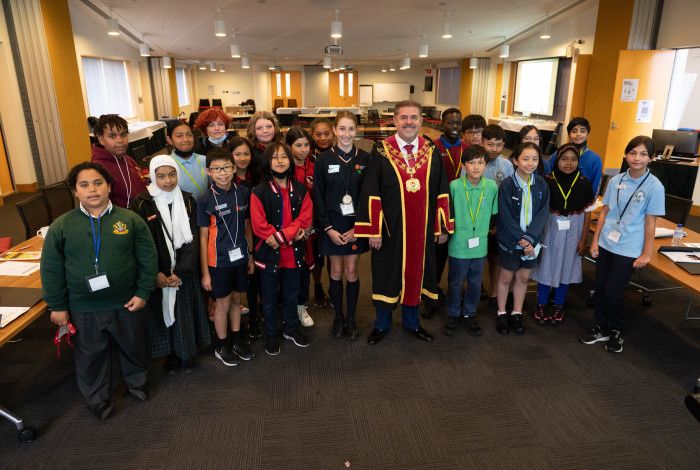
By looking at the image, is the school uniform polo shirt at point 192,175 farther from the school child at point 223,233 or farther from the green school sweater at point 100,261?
the green school sweater at point 100,261

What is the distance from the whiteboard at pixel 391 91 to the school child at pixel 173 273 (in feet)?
76.5

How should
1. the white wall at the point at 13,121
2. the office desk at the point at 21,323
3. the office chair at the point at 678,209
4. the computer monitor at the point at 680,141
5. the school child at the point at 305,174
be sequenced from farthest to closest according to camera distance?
the white wall at the point at 13,121
the computer monitor at the point at 680,141
the office chair at the point at 678,209
the school child at the point at 305,174
the office desk at the point at 21,323

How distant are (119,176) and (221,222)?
748 millimetres

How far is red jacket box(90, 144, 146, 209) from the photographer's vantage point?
9.18ft

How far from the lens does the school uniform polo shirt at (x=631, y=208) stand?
283cm

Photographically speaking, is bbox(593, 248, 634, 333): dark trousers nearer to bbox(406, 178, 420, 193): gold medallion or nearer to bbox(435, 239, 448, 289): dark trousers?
bbox(435, 239, 448, 289): dark trousers

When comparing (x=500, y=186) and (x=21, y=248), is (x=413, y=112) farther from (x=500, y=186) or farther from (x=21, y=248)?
(x=21, y=248)

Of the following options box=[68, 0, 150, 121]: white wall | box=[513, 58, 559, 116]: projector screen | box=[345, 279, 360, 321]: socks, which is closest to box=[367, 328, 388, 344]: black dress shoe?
box=[345, 279, 360, 321]: socks

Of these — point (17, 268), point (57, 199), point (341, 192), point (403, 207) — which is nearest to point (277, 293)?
point (341, 192)

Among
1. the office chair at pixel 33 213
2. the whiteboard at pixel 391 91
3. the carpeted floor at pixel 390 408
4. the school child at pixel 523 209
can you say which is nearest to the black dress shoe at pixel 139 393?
the carpeted floor at pixel 390 408

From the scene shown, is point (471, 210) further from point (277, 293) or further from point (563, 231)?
point (277, 293)

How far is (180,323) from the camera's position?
9.31 ft

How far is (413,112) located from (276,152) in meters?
0.93

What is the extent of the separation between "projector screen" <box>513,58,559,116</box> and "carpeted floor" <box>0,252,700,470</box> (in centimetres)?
960
